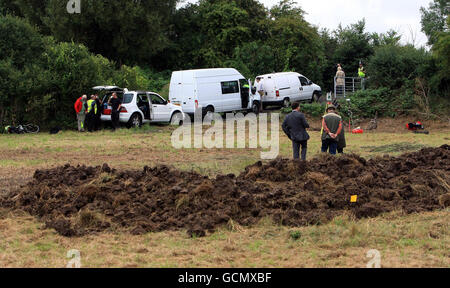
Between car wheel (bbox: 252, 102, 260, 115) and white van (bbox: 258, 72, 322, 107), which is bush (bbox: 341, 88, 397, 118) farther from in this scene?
car wheel (bbox: 252, 102, 260, 115)

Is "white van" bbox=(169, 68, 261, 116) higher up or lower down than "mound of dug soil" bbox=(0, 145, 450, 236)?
higher up

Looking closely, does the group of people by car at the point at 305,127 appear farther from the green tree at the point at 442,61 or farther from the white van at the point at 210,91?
the green tree at the point at 442,61

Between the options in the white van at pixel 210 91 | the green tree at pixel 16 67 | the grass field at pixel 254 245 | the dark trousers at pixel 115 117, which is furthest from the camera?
the white van at pixel 210 91

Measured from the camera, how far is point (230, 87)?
2891 centimetres

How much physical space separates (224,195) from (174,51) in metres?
37.0

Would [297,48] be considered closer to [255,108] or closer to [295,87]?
[295,87]

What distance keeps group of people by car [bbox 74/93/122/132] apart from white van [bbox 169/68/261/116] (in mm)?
4122

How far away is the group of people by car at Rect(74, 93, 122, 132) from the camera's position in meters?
24.2

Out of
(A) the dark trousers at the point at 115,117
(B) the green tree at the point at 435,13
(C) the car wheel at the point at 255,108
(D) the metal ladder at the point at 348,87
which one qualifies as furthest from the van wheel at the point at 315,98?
(B) the green tree at the point at 435,13

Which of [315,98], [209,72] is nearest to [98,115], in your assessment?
[209,72]

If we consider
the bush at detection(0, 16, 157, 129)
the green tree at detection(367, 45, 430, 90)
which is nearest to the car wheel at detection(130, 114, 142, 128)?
the bush at detection(0, 16, 157, 129)

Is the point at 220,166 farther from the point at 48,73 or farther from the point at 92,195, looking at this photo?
the point at 48,73

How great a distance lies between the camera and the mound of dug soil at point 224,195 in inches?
381
